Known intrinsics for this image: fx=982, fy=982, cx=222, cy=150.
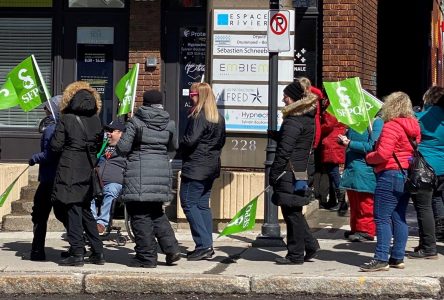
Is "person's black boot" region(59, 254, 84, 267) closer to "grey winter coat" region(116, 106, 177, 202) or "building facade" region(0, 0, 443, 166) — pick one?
"grey winter coat" region(116, 106, 177, 202)

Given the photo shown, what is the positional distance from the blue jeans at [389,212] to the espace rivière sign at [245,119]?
3.39 m

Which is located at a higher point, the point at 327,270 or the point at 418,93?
the point at 418,93

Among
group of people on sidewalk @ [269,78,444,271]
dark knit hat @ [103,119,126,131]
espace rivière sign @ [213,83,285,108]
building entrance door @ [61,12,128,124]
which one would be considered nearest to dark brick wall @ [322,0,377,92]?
espace rivière sign @ [213,83,285,108]

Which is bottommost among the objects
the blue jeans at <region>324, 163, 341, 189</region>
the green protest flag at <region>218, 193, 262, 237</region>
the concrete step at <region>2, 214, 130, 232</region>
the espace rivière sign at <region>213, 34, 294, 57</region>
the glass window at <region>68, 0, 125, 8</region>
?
the concrete step at <region>2, 214, 130, 232</region>

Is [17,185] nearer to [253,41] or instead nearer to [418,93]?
[253,41]

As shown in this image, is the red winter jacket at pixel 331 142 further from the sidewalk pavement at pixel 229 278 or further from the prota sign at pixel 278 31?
the sidewalk pavement at pixel 229 278

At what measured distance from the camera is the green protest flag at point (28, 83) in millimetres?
10633

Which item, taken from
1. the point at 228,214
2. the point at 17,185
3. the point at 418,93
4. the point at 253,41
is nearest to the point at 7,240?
the point at 17,185

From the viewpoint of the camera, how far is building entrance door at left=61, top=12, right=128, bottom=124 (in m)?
15.1

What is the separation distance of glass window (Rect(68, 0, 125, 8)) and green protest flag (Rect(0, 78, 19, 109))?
4638 mm

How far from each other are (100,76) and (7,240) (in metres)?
4.10

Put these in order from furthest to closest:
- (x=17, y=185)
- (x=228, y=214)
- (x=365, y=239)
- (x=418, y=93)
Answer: (x=418, y=93) < (x=17, y=185) < (x=228, y=214) < (x=365, y=239)

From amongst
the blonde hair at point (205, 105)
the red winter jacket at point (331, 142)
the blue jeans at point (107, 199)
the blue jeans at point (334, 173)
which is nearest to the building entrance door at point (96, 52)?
the red winter jacket at point (331, 142)

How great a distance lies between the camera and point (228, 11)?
A: 41.5 ft
